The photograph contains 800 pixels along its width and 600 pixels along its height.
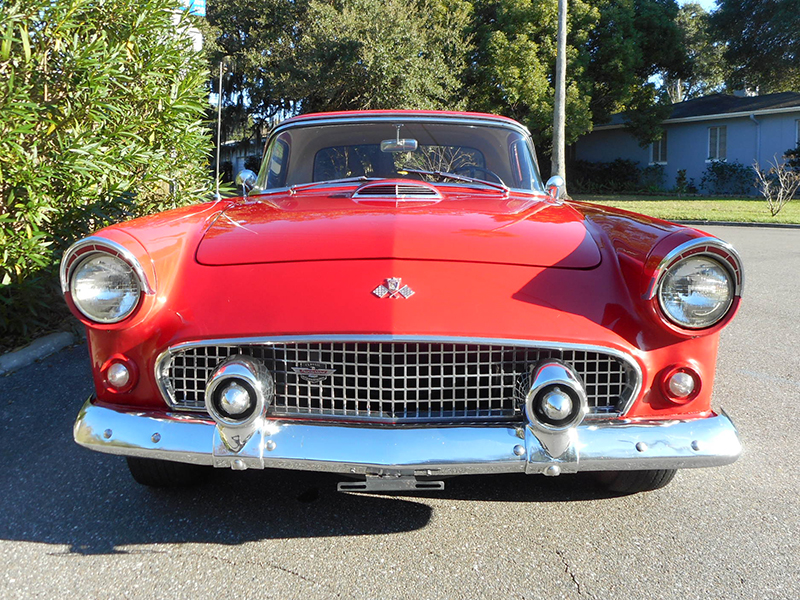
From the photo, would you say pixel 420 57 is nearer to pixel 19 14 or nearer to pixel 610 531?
pixel 19 14

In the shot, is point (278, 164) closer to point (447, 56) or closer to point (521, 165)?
point (521, 165)

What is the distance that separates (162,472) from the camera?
7.97 feet

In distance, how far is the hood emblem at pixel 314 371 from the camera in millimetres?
2100

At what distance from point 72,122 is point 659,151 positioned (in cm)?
2428

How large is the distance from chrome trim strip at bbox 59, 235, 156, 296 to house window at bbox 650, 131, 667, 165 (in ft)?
84.1

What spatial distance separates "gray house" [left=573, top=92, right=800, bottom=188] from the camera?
2205 centimetres

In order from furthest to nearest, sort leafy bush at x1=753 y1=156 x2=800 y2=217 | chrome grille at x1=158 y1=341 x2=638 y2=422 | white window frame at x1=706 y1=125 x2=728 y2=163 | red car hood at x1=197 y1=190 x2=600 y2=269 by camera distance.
→ white window frame at x1=706 y1=125 x2=728 y2=163
leafy bush at x1=753 y1=156 x2=800 y2=217
red car hood at x1=197 y1=190 x2=600 y2=269
chrome grille at x1=158 y1=341 x2=638 y2=422

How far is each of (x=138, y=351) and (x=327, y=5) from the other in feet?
61.4

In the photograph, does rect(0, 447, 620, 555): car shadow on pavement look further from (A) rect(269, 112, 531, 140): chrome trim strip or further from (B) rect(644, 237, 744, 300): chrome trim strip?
(A) rect(269, 112, 531, 140): chrome trim strip

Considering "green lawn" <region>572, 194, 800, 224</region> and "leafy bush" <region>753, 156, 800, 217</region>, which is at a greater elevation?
"leafy bush" <region>753, 156, 800, 217</region>

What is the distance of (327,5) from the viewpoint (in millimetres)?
19031

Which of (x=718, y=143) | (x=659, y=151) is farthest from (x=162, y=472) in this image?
(x=659, y=151)

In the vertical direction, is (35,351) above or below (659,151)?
below

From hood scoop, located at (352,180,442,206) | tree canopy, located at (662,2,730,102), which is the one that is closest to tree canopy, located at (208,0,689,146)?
tree canopy, located at (662,2,730,102)
